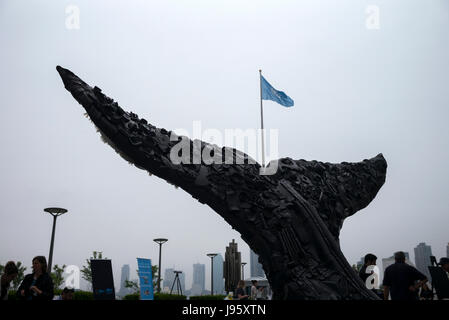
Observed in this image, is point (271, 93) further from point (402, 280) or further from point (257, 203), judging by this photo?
point (402, 280)

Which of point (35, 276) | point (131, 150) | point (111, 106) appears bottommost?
point (35, 276)

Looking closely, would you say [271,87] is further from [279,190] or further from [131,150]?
[131,150]

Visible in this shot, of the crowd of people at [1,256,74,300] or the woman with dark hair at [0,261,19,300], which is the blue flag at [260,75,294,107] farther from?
the woman with dark hair at [0,261,19,300]

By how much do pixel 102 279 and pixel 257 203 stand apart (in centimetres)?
381

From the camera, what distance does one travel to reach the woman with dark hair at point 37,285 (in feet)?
16.4

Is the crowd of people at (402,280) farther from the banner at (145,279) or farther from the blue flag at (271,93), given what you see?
the blue flag at (271,93)

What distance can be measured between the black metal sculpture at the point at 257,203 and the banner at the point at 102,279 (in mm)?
2572

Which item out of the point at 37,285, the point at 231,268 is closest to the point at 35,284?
the point at 37,285

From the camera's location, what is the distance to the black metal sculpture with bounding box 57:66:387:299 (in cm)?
635

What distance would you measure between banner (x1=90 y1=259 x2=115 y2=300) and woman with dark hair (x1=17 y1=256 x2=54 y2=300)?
7.84 feet
